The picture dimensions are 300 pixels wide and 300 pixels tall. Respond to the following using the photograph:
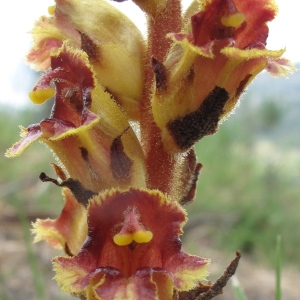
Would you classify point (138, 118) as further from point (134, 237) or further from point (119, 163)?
point (134, 237)

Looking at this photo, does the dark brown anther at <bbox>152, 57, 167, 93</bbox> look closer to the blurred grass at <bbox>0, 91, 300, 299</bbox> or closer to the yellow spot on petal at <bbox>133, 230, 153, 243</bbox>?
the yellow spot on petal at <bbox>133, 230, 153, 243</bbox>

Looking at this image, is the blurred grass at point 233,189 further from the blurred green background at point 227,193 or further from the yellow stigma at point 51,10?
the yellow stigma at point 51,10

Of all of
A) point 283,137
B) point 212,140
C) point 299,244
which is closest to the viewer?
point 299,244

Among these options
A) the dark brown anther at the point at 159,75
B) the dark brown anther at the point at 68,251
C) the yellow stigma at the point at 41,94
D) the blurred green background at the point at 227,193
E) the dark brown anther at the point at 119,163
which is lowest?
the dark brown anther at the point at 68,251

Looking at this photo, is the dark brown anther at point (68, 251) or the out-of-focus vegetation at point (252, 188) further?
the out-of-focus vegetation at point (252, 188)

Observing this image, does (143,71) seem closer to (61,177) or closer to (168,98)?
(168,98)

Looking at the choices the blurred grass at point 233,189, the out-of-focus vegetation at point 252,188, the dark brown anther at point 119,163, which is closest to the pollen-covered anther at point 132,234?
the dark brown anther at point 119,163

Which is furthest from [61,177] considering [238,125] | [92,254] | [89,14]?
[238,125]
